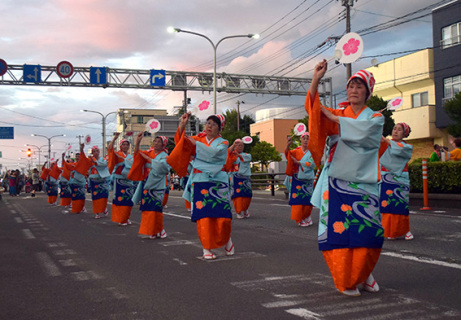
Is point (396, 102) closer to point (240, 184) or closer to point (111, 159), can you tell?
point (240, 184)

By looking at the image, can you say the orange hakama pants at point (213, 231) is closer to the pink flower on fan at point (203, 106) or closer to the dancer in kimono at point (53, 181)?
the pink flower on fan at point (203, 106)

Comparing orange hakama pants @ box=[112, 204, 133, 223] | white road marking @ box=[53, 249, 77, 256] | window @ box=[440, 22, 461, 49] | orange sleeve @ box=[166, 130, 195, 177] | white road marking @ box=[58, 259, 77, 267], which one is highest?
window @ box=[440, 22, 461, 49]

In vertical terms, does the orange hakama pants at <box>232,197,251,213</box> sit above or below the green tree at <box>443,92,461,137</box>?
below

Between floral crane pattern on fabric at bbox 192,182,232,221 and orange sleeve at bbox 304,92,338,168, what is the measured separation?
7.54ft

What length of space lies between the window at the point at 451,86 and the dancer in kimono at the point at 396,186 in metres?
22.7

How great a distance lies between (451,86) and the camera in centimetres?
2889

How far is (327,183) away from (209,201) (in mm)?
2330

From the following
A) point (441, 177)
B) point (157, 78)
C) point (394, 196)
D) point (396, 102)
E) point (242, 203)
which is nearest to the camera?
point (394, 196)

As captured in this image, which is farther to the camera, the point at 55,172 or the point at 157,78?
the point at 157,78

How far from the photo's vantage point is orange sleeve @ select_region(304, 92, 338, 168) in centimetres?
450

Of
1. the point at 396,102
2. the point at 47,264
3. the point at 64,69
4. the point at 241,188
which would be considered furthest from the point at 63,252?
the point at 64,69

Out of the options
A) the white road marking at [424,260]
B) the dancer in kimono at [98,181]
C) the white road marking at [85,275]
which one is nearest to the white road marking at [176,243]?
the white road marking at [85,275]

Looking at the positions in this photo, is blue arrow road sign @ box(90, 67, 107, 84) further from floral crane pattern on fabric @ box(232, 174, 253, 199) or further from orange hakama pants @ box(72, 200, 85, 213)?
floral crane pattern on fabric @ box(232, 174, 253, 199)

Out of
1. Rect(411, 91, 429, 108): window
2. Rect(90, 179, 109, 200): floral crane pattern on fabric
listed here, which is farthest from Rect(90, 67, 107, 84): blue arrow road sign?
Answer: Rect(411, 91, 429, 108): window
